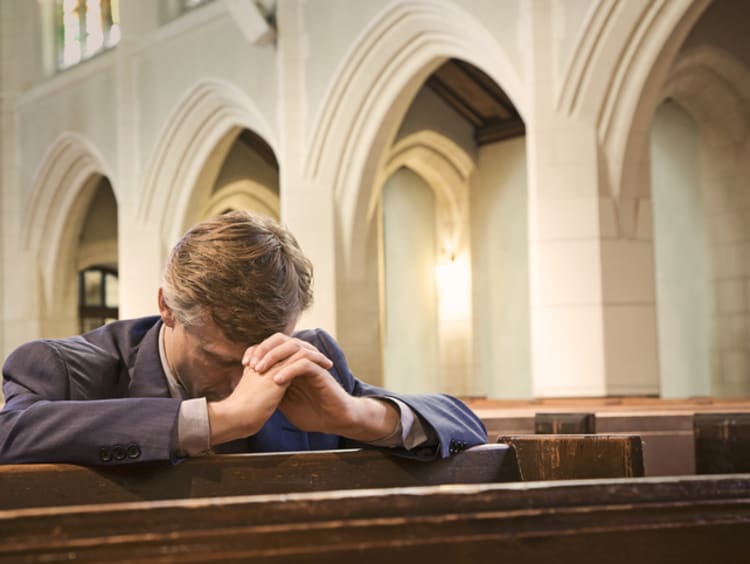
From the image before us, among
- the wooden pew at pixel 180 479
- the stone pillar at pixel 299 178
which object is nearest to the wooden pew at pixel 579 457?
the wooden pew at pixel 180 479

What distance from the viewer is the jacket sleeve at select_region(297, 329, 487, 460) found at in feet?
5.13

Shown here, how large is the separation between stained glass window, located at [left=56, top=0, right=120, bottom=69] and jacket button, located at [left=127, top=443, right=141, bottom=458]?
12.7 meters

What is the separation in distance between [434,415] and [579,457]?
0.67 feet

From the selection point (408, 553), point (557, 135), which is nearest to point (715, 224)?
point (557, 135)

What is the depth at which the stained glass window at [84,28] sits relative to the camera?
1402 centimetres

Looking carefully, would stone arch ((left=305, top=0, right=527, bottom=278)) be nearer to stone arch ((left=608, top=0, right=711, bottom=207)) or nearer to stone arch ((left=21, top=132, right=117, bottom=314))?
stone arch ((left=608, top=0, right=711, bottom=207))

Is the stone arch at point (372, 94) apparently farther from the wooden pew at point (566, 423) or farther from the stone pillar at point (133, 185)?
the wooden pew at point (566, 423)

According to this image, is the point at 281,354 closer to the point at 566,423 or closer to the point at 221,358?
the point at 221,358

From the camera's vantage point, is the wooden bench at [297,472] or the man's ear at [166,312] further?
the man's ear at [166,312]

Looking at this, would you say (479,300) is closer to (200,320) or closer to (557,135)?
(557,135)

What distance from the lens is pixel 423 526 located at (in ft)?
2.63

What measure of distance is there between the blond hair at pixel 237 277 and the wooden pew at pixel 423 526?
2.61ft

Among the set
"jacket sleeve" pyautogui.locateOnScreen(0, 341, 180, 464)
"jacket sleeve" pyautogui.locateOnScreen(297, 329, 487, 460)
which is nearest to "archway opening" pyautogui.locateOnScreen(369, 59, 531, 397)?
"jacket sleeve" pyautogui.locateOnScreen(297, 329, 487, 460)

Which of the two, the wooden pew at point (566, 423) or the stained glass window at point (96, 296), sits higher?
the stained glass window at point (96, 296)
